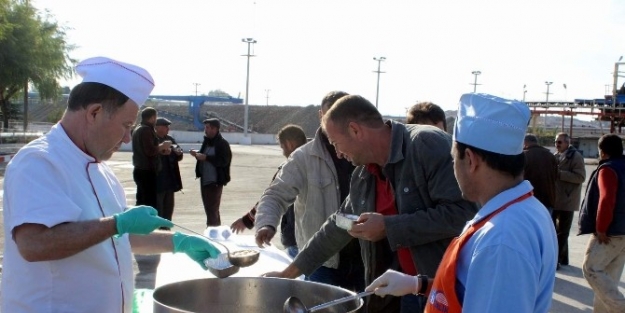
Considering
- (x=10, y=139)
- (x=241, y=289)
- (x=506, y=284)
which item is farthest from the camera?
(x=10, y=139)

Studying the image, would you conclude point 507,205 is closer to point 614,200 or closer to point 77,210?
point 77,210

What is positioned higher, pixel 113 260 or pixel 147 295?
pixel 113 260

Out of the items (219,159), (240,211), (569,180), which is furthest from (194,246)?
(240,211)

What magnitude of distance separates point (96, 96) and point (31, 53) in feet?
109

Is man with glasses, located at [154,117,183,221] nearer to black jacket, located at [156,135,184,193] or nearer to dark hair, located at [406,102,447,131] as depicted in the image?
black jacket, located at [156,135,184,193]

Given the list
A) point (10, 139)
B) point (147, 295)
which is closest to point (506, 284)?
point (147, 295)

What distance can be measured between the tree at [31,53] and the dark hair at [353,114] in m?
28.6

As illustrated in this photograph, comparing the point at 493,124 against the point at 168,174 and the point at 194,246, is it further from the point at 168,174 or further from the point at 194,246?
the point at 168,174

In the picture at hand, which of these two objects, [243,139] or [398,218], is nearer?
[398,218]

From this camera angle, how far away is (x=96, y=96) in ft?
7.99

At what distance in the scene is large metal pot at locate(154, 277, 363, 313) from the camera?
289cm

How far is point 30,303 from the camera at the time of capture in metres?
2.33

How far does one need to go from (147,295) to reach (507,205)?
88.7 inches

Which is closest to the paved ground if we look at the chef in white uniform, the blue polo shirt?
the blue polo shirt
